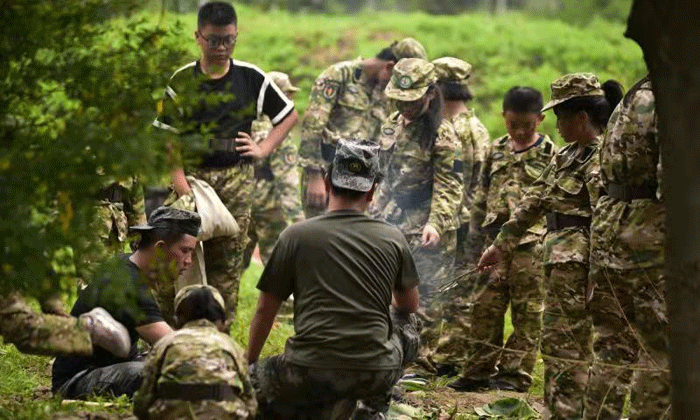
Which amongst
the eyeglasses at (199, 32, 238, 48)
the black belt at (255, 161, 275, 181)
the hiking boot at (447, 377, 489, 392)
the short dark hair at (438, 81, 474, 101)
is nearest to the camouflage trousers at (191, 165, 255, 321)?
the eyeglasses at (199, 32, 238, 48)

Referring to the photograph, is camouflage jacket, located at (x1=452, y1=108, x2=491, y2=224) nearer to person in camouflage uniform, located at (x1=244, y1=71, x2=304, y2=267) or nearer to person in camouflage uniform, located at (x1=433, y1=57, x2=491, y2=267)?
person in camouflage uniform, located at (x1=433, y1=57, x2=491, y2=267)

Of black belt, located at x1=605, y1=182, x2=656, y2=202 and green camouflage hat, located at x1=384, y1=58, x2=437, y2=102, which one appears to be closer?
black belt, located at x1=605, y1=182, x2=656, y2=202

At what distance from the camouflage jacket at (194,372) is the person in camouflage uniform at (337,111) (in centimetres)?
576

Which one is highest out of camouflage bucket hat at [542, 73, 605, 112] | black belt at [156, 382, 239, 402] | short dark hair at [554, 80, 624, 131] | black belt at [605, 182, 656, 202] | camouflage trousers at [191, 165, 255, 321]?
camouflage bucket hat at [542, 73, 605, 112]

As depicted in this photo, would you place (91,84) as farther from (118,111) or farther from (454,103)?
(454,103)

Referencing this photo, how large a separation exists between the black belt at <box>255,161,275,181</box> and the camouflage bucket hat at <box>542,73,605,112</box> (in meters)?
5.30

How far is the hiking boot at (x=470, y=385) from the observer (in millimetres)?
9383

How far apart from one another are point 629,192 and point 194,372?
93.0 inches

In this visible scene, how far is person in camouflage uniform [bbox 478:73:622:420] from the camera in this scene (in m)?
7.57

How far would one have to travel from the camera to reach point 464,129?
1030 cm

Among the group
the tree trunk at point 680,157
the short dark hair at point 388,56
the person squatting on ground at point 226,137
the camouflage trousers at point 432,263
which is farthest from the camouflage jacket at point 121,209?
the tree trunk at point 680,157

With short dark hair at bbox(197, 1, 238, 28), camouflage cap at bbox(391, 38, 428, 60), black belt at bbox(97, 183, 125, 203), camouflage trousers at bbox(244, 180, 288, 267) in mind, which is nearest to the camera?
black belt at bbox(97, 183, 125, 203)

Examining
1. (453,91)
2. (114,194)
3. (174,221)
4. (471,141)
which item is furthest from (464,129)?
(174,221)

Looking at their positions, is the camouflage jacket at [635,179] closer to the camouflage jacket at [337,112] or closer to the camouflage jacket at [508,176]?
the camouflage jacket at [508,176]
